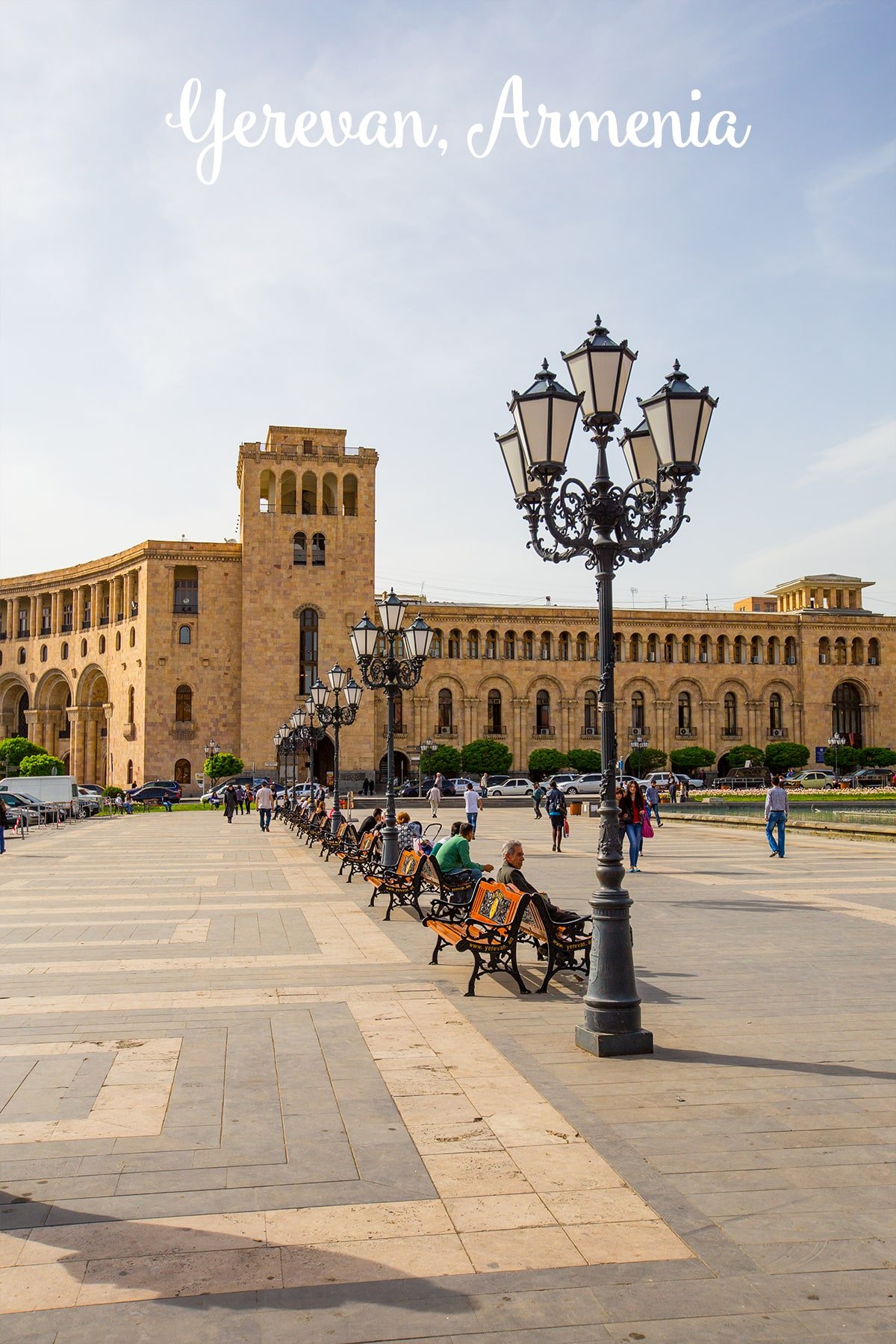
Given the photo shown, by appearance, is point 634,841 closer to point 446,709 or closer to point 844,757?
point 446,709

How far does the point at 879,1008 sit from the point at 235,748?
5540 cm

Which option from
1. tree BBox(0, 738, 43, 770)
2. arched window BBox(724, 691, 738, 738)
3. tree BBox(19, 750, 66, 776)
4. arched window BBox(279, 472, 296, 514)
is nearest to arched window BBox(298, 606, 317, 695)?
arched window BBox(279, 472, 296, 514)

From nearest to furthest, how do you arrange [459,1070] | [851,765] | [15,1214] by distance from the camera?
Answer: [15,1214], [459,1070], [851,765]

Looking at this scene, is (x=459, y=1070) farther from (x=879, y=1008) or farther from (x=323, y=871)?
(x=323, y=871)

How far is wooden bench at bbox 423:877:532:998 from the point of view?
7.82 m

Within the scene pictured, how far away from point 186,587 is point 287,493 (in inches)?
357

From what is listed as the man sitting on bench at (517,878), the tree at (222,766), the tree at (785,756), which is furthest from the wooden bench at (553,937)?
the tree at (785,756)

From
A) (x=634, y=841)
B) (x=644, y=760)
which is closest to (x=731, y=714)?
(x=644, y=760)

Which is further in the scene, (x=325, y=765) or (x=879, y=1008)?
(x=325, y=765)

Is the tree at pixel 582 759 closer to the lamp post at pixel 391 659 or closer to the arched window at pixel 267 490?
the arched window at pixel 267 490

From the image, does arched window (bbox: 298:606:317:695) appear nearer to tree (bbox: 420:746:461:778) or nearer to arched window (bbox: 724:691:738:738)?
tree (bbox: 420:746:461:778)

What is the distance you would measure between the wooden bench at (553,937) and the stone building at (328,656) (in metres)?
51.5

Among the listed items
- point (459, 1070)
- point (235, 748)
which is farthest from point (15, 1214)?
point (235, 748)

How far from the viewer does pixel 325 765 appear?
62688 mm
